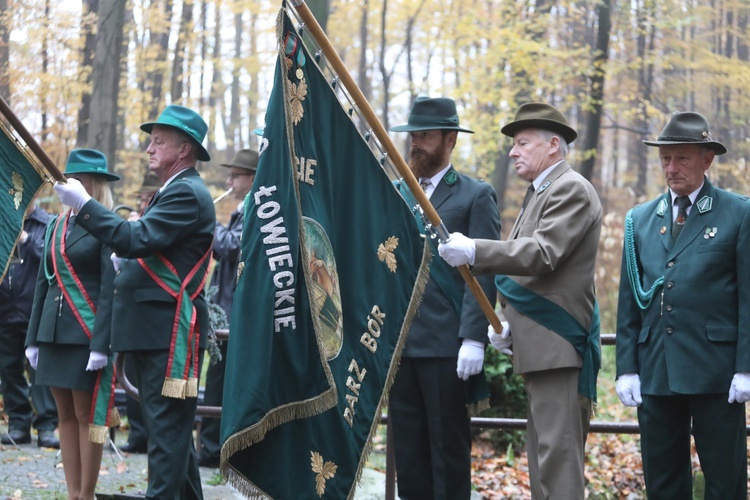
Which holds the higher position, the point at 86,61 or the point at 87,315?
the point at 86,61

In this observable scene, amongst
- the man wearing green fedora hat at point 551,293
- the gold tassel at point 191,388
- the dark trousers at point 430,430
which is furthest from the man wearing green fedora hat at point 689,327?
the gold tassel at point 191,388

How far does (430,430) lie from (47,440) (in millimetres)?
4698

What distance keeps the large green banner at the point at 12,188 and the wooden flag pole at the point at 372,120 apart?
245 centimetres

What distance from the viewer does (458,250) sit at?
4.47 m

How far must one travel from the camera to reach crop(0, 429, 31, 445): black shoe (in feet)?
28.3

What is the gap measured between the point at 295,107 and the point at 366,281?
0.94 metres

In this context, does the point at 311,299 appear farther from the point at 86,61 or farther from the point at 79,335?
the point at 86,61

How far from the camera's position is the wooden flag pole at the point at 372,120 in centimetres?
399

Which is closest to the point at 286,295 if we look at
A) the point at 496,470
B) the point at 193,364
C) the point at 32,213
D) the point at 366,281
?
the point at 366,281

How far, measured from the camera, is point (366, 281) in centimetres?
453

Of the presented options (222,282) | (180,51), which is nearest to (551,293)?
(222,282)

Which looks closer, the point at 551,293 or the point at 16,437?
the point at 551,293

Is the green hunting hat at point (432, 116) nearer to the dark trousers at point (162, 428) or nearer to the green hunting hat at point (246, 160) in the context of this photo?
the dark trousers at point (162, 428)

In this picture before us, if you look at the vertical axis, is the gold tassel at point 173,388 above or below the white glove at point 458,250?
below
